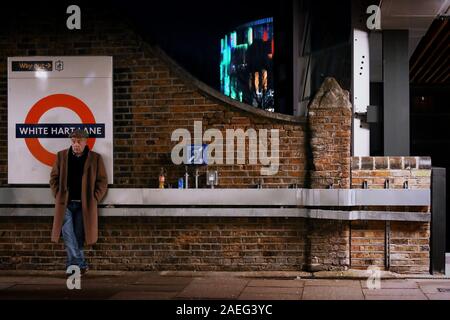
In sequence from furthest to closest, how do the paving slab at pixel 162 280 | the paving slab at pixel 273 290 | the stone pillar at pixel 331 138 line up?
the stone pillar at pixel 331 138 < the paving slab at pixel 162 280 < the paving slab at pixel 273 290

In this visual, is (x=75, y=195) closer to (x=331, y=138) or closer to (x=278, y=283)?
(x=278, y=283)

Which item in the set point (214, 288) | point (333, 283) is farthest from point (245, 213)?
point (333, 283)

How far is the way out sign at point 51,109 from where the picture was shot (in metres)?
8.88

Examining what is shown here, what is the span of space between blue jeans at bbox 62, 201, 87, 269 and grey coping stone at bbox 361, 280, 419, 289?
346cm

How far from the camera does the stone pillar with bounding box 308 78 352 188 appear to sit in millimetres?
8578

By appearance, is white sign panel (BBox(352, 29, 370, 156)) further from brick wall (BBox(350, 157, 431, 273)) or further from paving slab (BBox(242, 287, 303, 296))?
paving slab (BBox(242, 287, 303, 296))

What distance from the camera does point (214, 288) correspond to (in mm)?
7852

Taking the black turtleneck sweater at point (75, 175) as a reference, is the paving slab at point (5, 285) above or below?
below

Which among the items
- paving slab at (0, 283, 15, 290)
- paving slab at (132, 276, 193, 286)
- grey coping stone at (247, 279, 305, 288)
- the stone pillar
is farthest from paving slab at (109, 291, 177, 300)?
the stone pillar

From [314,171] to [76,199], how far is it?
2.99 m

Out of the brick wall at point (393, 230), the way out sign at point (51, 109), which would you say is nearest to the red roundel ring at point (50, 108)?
the way out sign at point (51, 109)

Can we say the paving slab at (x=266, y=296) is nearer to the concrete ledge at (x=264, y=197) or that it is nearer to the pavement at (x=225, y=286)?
the pavement at (x=225, y=286)

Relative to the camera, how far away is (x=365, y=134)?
9594 millimetres

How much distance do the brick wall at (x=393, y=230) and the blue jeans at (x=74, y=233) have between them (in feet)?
11.2
